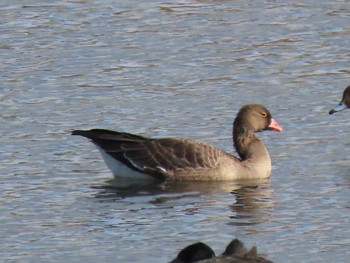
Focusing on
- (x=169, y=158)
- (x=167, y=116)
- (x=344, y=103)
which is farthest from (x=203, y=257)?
(x=344, y=103)

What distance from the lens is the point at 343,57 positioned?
21.6 meters

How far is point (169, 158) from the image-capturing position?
17.2m

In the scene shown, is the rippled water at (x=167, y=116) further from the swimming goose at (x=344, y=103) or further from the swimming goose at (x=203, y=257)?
the swimming goose at (x=203, y=257)

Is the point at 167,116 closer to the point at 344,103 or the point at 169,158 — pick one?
the point at 169,158

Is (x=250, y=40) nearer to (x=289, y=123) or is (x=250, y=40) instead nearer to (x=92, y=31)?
(x=92, y=31)

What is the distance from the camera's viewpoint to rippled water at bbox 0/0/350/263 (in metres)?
13.8

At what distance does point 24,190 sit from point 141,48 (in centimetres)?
689

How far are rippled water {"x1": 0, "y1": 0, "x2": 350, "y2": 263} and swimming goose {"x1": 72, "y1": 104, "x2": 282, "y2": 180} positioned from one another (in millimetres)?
240

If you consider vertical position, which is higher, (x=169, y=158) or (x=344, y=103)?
(x=344, y=103)

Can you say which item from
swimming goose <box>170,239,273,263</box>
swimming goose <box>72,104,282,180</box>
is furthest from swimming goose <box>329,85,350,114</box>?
swimming goose <box>170,239,273,263</box>

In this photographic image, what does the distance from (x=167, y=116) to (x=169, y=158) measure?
173 cm

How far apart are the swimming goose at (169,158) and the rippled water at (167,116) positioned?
0.79 ft

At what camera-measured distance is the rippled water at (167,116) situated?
13836 mm

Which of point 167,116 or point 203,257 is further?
point 167,116
